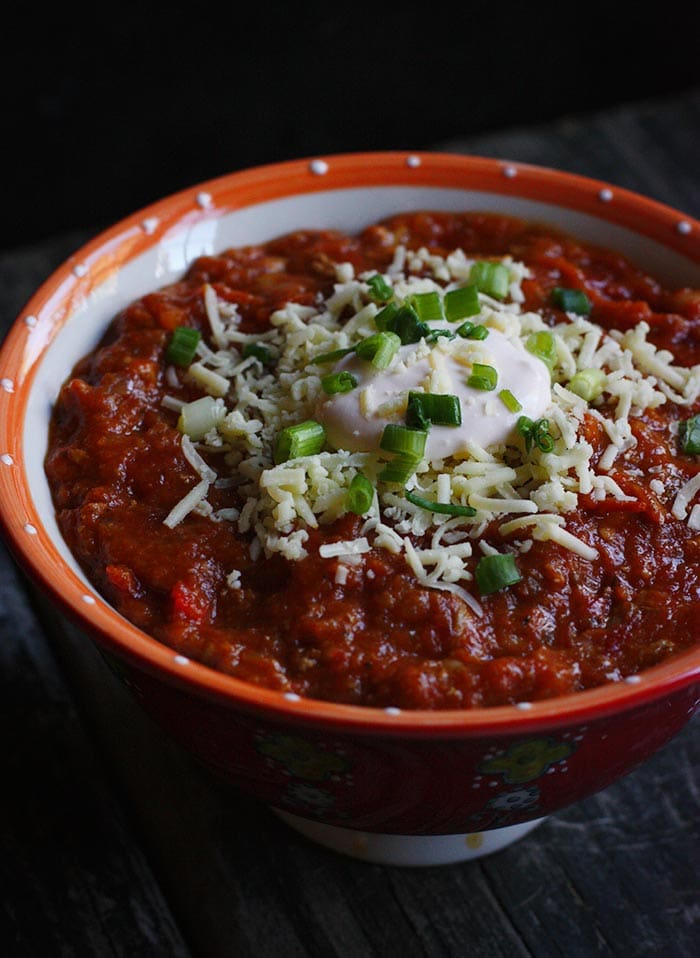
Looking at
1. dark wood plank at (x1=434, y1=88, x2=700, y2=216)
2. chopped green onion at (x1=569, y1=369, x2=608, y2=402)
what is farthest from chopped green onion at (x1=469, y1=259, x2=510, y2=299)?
dark wood plank at (x1=434, y1=88, x2=700, y2=216)

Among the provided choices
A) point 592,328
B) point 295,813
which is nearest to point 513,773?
point 295,813

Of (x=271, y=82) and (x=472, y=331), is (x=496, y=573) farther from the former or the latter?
(x=271, y=82)

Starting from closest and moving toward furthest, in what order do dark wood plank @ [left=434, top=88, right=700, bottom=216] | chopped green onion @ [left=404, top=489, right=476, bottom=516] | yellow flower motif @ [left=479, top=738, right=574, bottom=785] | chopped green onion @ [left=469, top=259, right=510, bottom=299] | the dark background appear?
yellow flower motif @ [left=479, top=738, right=574, bottom=785] < chopped green onion @ [left=404, top=489, right=476, bottom=516] < chopped green onion @ [left=469, top=259, right=510, bottom=299] < dark wood plank @ [left=434, top=88, right=700, bottom=216] < the dark background

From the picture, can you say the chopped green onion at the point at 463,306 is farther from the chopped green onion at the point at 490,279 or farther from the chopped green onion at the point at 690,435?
the chopped green onion at the point at 690,435

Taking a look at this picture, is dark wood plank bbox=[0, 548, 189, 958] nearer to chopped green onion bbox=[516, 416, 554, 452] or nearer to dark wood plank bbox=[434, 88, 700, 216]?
chopped green onion bbox=[516, 416, 554, 452]

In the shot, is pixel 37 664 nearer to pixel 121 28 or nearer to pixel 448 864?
pixel 448 864

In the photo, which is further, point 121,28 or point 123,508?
point 121,28

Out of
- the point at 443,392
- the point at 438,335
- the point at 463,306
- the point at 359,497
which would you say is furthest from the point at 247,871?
the point at 463,306
